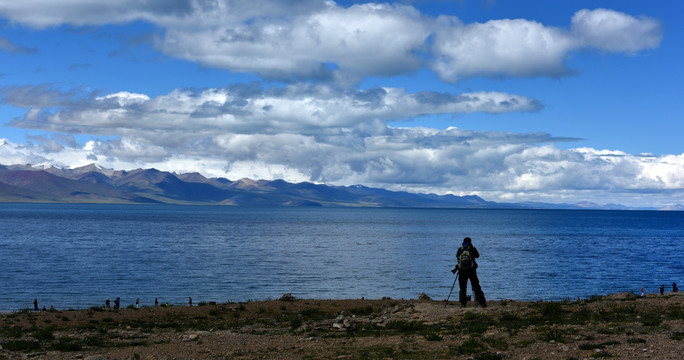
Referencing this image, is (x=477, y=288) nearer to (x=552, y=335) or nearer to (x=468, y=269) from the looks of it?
(x=468, y=269)

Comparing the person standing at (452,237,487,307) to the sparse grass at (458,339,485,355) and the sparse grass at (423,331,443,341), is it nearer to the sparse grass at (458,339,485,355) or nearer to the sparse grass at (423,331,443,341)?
the sparse grass at (423,331,443,341)

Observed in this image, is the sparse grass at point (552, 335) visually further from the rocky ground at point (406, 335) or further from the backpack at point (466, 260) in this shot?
the backpack at point (466, 260)

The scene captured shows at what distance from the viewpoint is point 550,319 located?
2427 cm

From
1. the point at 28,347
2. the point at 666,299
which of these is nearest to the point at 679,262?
the point at 666,299

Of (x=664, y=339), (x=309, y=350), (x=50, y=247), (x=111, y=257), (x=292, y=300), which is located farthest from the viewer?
(x=50, y=247)

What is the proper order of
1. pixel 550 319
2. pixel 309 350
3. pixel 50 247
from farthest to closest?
pixel 50 247
pixel 550 319
pixel 309 350

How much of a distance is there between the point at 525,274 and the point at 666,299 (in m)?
49.5

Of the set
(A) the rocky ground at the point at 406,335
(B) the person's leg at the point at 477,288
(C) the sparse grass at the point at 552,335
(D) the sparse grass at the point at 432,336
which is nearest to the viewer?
(A) the rocky ground at the point at 406,335

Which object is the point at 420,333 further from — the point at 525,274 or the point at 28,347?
the point at 525,274

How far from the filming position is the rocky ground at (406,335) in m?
18.7

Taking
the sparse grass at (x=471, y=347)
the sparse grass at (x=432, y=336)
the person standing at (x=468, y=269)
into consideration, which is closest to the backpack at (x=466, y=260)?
the person standing at (x=468, y=269)

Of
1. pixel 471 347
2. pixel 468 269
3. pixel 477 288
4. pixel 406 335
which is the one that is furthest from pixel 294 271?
pixel 471 347

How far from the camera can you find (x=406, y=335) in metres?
22.7

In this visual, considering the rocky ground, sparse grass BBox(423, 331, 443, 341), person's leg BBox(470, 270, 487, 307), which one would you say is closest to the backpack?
person's leg BBox(470, 270, 487, 307)
